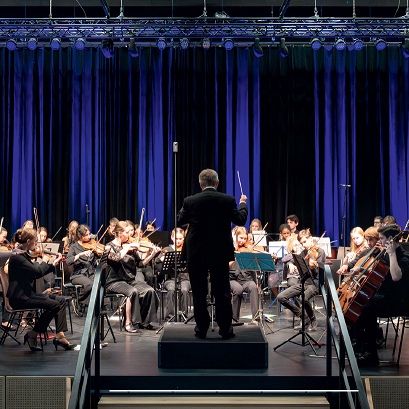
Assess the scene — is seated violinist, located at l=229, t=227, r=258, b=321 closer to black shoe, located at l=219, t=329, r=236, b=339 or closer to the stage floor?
the stage floor

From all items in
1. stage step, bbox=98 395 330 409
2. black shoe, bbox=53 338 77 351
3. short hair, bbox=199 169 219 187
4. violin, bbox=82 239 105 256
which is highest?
short hair, bbox=199 169 219 187

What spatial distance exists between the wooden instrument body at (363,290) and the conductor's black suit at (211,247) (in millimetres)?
1126

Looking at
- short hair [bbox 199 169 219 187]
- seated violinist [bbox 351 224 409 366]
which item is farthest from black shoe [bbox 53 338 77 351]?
seated violinist [bbox 351 224 409 366]

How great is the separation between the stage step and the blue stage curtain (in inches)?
266

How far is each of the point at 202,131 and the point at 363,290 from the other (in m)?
6.79

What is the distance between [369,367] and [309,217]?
→ 249 inches

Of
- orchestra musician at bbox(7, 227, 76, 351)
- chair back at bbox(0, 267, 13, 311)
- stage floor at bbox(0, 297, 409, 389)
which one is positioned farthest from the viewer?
chair back at bbox(0, 267, 13, 311)

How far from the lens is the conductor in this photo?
13.7ft

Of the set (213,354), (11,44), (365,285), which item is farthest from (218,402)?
(11,44)

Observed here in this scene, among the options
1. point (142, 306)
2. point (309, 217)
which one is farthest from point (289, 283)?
point (309, 217)

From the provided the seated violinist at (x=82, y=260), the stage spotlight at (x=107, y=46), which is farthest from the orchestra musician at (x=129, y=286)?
the stage spotlight at (x=107, y=46)

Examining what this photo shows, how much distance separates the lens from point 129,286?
243 inches

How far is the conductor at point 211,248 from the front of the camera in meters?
4.19

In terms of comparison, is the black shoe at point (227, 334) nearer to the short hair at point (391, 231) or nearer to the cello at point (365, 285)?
the cello at point (365, 285)
